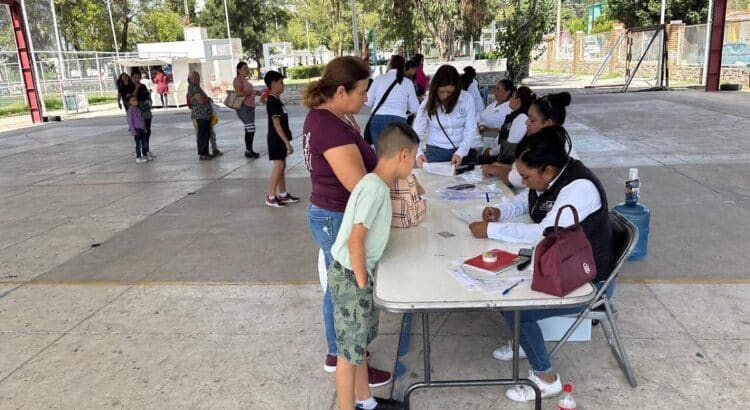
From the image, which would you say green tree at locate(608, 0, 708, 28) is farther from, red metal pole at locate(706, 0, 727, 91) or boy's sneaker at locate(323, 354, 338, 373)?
boy's sneaker at locate(323, 354, 338, 373)

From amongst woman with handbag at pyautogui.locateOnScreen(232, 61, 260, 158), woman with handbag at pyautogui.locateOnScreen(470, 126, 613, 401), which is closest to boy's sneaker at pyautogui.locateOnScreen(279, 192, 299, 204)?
woman with handbag at pyautogui.locateOnScreen(232, 61, 260, 158)

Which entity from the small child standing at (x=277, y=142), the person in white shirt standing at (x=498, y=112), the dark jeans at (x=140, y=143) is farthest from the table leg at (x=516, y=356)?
the dark jeans at (x=140, y=143)

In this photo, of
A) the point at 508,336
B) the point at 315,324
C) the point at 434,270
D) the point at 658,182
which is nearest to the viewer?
the point at 434,270

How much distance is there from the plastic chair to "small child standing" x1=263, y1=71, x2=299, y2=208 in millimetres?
Result: 4083

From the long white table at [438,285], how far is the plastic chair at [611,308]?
41 cm

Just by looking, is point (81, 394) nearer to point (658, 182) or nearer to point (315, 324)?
point (315, 324)

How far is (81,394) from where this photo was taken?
2900mm

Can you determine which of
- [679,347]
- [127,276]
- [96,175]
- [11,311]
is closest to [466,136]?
[679,347]

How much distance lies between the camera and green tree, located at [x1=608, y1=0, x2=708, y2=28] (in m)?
27.1

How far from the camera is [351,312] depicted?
2.33 metres

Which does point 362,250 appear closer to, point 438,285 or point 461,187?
point 438,285

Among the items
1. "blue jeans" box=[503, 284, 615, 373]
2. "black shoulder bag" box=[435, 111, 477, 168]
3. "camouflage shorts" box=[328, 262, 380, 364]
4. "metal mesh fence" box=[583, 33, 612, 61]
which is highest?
"metal mesh fence" box=[583, 33, 612, 61]

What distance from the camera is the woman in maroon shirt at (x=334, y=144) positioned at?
7.72 ft

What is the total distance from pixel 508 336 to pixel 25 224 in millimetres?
5474
